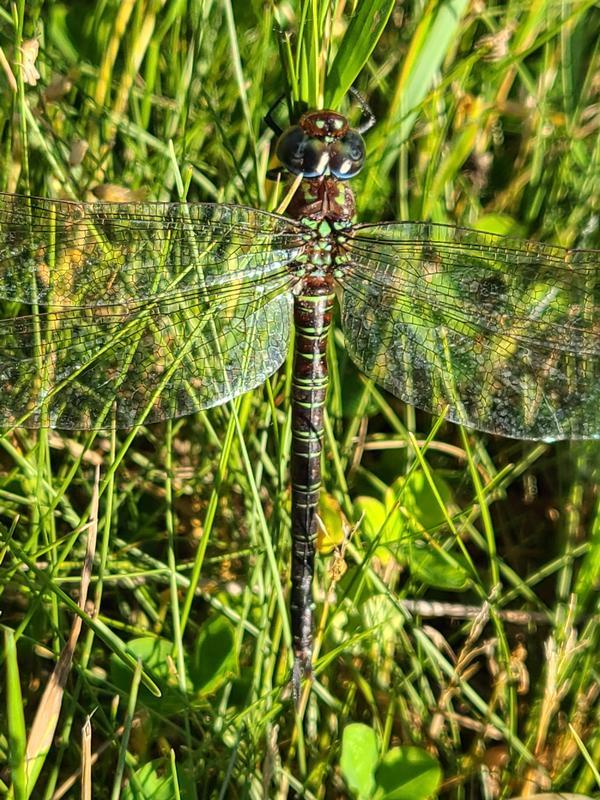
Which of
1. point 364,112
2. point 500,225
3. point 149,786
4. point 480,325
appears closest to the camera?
point 149,786

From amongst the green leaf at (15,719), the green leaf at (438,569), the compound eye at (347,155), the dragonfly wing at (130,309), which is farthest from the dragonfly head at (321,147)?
the green leaf at (15,719)

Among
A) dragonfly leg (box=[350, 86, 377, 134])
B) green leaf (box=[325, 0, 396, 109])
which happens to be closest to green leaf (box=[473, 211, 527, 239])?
dragonfly leg (box=[350, 86, 377, 134])

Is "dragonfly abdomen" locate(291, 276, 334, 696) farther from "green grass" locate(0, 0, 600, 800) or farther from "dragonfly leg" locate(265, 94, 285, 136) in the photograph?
"dragonfly leg" locate(265, 94, 285, 136)

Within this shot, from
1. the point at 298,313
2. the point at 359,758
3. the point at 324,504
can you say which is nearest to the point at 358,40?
the point at 298,313

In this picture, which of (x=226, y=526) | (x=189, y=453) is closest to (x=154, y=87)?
(x=189, y=453)

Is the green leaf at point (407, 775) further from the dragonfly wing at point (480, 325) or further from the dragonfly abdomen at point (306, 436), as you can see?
the dragonfly wing at point (480, 325)

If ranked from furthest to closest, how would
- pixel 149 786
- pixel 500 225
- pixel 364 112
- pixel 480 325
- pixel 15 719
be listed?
pixel 500 225, pixel 364 112, pixel 480 325, pixel 149 786, pixel 15 719

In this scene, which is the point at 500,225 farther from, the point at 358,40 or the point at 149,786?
the point at 149,786
